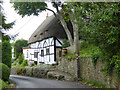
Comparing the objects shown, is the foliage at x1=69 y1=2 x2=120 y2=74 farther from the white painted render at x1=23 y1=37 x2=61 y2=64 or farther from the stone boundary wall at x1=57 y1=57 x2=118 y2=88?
the white painted render at x1=23 y1=37 x2=61 y2=64

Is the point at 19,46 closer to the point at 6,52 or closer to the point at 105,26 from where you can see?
the point at 6,52

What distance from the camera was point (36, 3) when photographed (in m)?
13.5

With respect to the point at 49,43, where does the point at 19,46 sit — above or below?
above

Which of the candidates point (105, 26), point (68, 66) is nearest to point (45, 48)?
point (68, 66)

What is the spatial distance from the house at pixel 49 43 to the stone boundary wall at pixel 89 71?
3.26 m

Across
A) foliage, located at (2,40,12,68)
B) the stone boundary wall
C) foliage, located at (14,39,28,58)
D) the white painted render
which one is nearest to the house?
the white painted render

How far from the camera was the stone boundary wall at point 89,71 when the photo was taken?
6965 millimetres

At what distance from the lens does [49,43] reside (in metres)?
17.7

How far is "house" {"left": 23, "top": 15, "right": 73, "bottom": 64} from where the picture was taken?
16797 millimetres

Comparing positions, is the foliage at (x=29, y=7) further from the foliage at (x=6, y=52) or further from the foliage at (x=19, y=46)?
the foliage at (x=19, y=46)

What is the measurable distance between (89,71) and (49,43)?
30.1 ft

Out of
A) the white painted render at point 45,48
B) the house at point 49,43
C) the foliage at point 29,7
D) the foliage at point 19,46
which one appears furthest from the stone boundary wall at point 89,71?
the foliage at point 19,46

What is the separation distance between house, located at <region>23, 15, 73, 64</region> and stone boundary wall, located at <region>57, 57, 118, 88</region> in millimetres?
3257

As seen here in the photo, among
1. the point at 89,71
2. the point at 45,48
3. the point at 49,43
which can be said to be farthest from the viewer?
the point at 45,48
